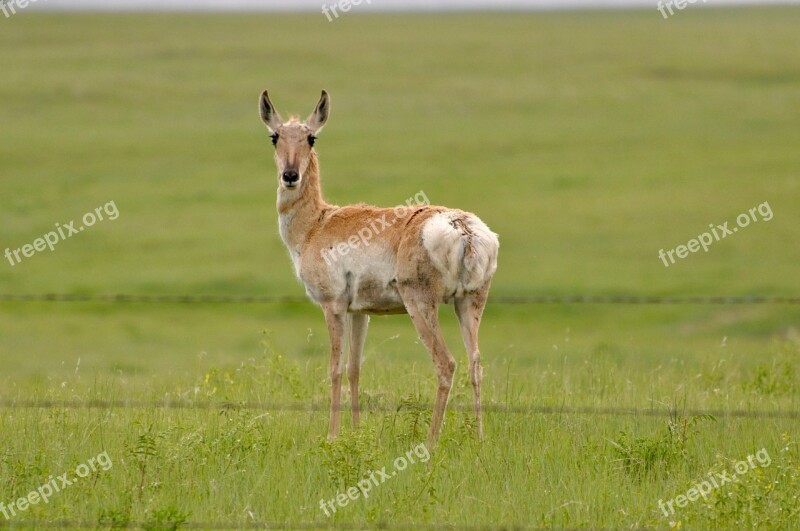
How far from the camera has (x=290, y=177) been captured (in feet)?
35.7

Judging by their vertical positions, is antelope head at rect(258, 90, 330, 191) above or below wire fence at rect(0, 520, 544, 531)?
above
